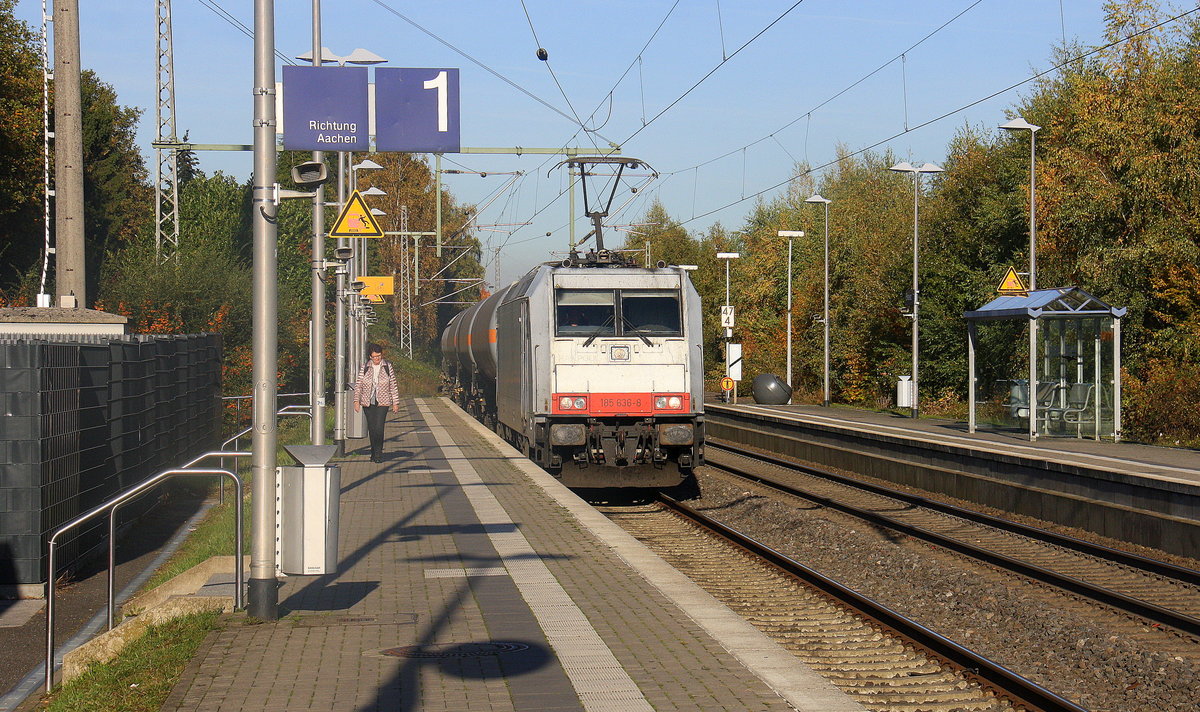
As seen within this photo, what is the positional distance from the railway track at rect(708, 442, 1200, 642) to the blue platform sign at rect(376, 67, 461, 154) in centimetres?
766

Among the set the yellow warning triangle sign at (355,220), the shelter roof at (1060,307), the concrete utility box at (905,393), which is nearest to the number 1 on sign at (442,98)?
the yellow warning triangle sign at (355,220)

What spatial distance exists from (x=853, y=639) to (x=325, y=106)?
8297mm

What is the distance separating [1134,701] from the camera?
7906 millimetres

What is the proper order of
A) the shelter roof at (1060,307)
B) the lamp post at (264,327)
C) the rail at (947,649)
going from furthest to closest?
the shelter roof at (1060,307), the lamp post at (264,327), the rail at (947,649)

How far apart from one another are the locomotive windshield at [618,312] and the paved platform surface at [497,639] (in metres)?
5.43

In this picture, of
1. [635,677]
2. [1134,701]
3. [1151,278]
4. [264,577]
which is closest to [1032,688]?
[1134,701]

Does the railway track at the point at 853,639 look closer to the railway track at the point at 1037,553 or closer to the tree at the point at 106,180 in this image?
the railway track at the point at 1037,553

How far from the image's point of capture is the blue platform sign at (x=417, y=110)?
16219 millimetres

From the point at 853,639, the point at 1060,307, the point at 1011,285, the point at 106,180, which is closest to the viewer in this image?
the point at 853,639

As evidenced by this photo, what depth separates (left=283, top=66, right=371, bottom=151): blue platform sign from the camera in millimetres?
13656

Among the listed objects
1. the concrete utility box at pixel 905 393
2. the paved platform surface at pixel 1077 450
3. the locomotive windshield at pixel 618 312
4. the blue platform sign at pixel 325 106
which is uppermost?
the blue platform sign at pixel 325 106

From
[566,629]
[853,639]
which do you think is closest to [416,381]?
[853,639]

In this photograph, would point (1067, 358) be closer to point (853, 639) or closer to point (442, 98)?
point (442, 98)

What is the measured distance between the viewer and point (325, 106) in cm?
1384
